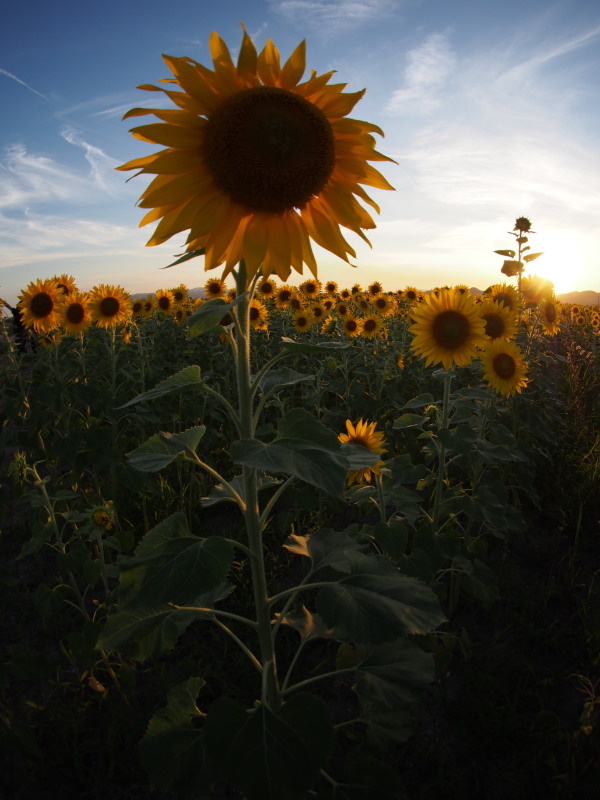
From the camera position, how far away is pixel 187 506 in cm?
419

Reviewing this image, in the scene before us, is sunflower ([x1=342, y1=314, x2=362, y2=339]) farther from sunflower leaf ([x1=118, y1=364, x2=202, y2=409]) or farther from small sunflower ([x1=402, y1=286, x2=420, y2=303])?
sunflower leaf ([x1=118, y1=364, x2=202, y2=409])

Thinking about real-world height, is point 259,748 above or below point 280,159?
below

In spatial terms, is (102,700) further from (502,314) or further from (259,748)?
(502,314)

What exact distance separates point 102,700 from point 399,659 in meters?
1.77

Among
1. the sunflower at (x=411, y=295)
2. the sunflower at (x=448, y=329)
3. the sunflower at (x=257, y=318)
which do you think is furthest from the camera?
the sunflower at (x=411, y=295)

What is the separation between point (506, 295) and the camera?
14.5 ft

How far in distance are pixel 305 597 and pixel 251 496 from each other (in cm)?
196

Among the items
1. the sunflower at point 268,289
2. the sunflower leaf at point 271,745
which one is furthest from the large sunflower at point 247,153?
the sunflower at point 268,289

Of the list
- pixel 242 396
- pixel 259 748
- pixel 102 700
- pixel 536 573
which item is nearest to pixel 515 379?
pixel 536 573

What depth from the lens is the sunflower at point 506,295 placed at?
437 cm

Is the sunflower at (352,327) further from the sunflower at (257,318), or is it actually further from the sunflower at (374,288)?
the sunflower at (374,288)

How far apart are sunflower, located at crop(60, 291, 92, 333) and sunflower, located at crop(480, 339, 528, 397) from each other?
380 cm

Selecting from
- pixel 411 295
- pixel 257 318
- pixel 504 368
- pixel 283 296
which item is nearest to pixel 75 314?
pixel 257 318

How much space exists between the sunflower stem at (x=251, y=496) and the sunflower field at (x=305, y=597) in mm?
13
